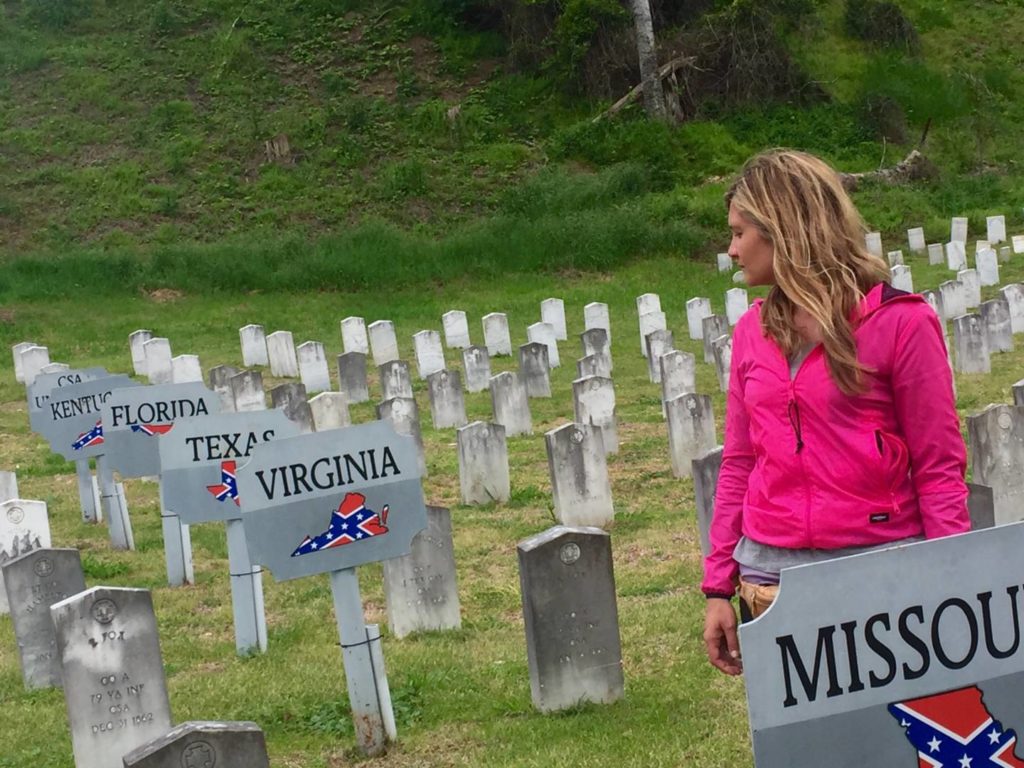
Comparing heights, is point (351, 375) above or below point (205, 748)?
above

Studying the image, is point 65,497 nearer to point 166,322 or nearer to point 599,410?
point 599,410

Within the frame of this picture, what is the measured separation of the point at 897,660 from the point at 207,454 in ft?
16.0

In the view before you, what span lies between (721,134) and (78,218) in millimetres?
14619

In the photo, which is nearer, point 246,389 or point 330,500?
point 330,500

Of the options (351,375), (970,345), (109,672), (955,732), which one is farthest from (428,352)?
(955,732)

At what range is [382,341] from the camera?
64.8ft

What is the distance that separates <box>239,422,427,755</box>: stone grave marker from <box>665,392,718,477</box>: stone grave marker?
578 centimetres

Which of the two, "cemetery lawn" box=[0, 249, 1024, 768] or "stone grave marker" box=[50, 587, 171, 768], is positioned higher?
"stone grave marker" box=[50, 587, 171, 768]

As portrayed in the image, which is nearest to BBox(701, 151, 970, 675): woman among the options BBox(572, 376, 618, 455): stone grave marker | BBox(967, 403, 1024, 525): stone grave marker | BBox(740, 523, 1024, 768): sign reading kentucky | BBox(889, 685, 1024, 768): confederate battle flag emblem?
BBox(740, 523, 1024, 768): sign reading kentucky

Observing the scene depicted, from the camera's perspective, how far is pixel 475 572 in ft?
29.0

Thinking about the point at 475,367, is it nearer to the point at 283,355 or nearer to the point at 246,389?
the point at 246,389

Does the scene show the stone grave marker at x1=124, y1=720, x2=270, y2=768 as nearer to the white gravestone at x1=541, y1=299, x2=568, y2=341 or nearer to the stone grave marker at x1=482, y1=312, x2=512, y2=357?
the stone grave marker at x1=482, y1=312, x2=512, y2=357

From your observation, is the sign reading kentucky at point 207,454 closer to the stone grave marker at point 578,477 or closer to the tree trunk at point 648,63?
the stone grave marker at point 578,477

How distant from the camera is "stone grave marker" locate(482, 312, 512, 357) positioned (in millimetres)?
19641
